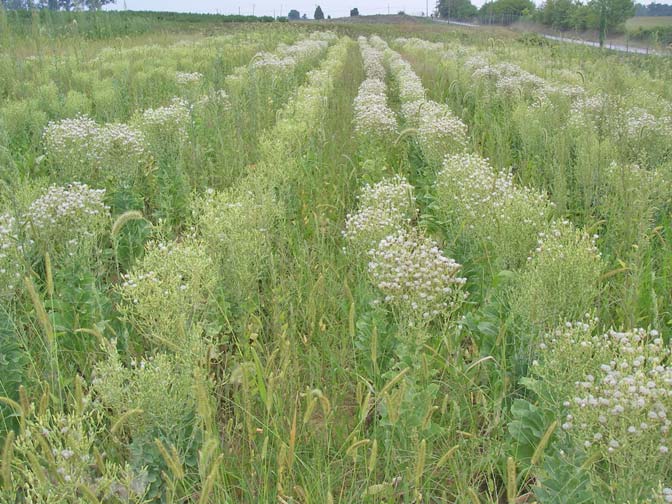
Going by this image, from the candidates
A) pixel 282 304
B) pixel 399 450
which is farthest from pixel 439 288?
pixel 282 304

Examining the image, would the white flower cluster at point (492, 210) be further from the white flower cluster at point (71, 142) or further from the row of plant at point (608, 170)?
the white flower cluster at point (71, 142)

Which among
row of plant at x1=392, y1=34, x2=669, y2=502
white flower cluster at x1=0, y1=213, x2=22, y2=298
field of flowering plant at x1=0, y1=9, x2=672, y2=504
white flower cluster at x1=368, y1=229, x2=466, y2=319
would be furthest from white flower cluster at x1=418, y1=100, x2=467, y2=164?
white flower cluster at x1=0, y1=213, x2=22, y2=298

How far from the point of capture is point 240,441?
2775 millimetres

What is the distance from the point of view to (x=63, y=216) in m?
3.70

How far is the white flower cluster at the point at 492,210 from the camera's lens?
364 centimetres

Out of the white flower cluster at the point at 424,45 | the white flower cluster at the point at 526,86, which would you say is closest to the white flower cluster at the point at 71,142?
the white flower cluster at the point at 526,86

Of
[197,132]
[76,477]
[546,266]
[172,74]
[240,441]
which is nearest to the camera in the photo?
[76,477]

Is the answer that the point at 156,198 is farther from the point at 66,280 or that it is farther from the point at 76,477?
the point at 76,477

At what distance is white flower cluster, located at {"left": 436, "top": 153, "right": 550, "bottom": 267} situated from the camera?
12.0ft

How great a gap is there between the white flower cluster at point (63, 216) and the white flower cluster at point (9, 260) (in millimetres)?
342

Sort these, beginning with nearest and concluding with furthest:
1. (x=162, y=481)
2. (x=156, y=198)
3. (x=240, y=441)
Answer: (x=162, y=481) → (x=240, y=441) → (x=156, y=198)

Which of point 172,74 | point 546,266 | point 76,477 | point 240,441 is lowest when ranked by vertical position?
point 240,441

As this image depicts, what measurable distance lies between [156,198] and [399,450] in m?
3.71

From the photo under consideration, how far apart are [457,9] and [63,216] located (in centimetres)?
10387
